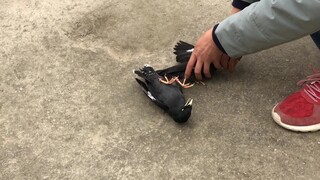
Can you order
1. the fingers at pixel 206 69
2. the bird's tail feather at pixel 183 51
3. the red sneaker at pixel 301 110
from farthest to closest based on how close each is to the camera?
the bird's tail feather at pixel 183 51
the fingers at pixel 206 69
the red sneaker at pixel 301 110

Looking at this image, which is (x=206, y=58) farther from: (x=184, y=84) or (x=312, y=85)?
(x=312, y=85)

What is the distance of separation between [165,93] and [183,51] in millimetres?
257

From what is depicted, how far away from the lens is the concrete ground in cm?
136

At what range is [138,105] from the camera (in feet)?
5.08

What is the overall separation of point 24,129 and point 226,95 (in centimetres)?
68

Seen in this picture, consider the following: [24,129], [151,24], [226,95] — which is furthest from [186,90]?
[24,129]

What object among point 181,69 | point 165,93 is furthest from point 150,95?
point 181,69

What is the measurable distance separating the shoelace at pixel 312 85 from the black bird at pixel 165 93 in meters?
0.38

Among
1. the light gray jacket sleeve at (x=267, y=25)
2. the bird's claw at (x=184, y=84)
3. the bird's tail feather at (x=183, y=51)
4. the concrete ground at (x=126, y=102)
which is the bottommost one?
the concrete ground at (x=126, y=102)

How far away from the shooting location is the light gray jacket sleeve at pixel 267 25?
126 centimetres

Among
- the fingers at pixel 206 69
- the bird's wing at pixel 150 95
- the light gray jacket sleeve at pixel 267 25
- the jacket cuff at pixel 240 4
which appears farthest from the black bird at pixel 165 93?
the jacket cuff at pixel 240 4

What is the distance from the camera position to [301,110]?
1.45m

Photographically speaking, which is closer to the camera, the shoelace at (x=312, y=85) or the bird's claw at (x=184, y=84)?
the shoelace at (x=312, y=85)

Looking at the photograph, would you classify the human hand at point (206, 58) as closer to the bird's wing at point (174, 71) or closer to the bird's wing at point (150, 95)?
the bird's wing at point (174, 71)
